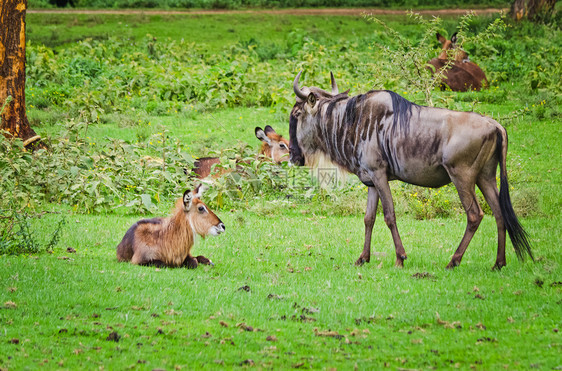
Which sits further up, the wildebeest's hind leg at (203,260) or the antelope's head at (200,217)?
the antelope's head at (200,217)

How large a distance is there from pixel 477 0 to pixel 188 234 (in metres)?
31.4

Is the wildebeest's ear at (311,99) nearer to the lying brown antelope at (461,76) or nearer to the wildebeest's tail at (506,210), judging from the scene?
the wildebeest's tail at (506,210)

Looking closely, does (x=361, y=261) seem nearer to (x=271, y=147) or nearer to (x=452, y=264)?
(x=452, y=264)

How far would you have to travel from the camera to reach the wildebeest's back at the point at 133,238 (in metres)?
9.12

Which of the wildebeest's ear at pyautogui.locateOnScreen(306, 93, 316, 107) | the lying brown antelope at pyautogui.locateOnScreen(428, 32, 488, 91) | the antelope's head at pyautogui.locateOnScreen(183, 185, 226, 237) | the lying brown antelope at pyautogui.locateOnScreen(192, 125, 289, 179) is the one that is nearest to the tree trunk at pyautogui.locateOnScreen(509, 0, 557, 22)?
the lying brown antelope at pyautogui.locateOnScreen(428, 32, 488, 91)

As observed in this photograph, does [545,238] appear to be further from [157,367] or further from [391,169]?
[157,367]

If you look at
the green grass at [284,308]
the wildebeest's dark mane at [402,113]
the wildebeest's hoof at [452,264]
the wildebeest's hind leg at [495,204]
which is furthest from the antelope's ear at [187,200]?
the wildebeest's hind leg at [495,204]

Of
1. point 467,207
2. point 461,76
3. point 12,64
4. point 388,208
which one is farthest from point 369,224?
point 461,76

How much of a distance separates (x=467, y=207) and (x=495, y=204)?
0.42 metres

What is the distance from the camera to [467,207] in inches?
346

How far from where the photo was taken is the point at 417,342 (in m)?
6.36

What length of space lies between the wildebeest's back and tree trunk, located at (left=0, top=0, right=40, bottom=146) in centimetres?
536

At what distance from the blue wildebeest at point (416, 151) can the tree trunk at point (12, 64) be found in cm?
669

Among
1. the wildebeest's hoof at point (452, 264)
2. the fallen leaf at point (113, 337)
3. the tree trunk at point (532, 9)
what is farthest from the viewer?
the tree trunk at point (532, 9)
